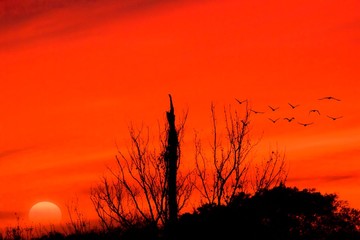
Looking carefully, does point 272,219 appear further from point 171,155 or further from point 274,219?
point 171,155

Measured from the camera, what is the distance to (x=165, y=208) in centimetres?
2917

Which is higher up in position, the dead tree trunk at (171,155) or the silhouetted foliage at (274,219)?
the dead tree trunk at (171,155)

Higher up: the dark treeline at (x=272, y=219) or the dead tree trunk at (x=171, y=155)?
the dead tree trunk at (x=171, y=155)

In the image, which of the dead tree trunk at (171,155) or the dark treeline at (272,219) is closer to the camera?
the dark treeline at (272,219)

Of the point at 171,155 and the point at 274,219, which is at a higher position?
the point at 171,155

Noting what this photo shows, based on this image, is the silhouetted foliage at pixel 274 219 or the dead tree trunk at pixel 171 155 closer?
the silhouetted foliage at pixel 274 219

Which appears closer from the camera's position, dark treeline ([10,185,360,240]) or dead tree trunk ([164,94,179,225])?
dark treeline ([10,185,360,240])

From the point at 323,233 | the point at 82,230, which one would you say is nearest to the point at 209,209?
the point at 323,233

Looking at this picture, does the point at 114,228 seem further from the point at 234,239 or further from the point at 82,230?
the point at 234,239

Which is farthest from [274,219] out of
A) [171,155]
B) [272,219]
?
[171,155]

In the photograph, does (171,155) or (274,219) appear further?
(171,155)

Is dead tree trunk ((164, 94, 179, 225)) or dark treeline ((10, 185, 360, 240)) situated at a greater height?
dead tree trunk ((164, 94, 179, 225))

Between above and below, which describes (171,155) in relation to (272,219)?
above

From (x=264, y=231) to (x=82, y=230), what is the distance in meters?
8.96
